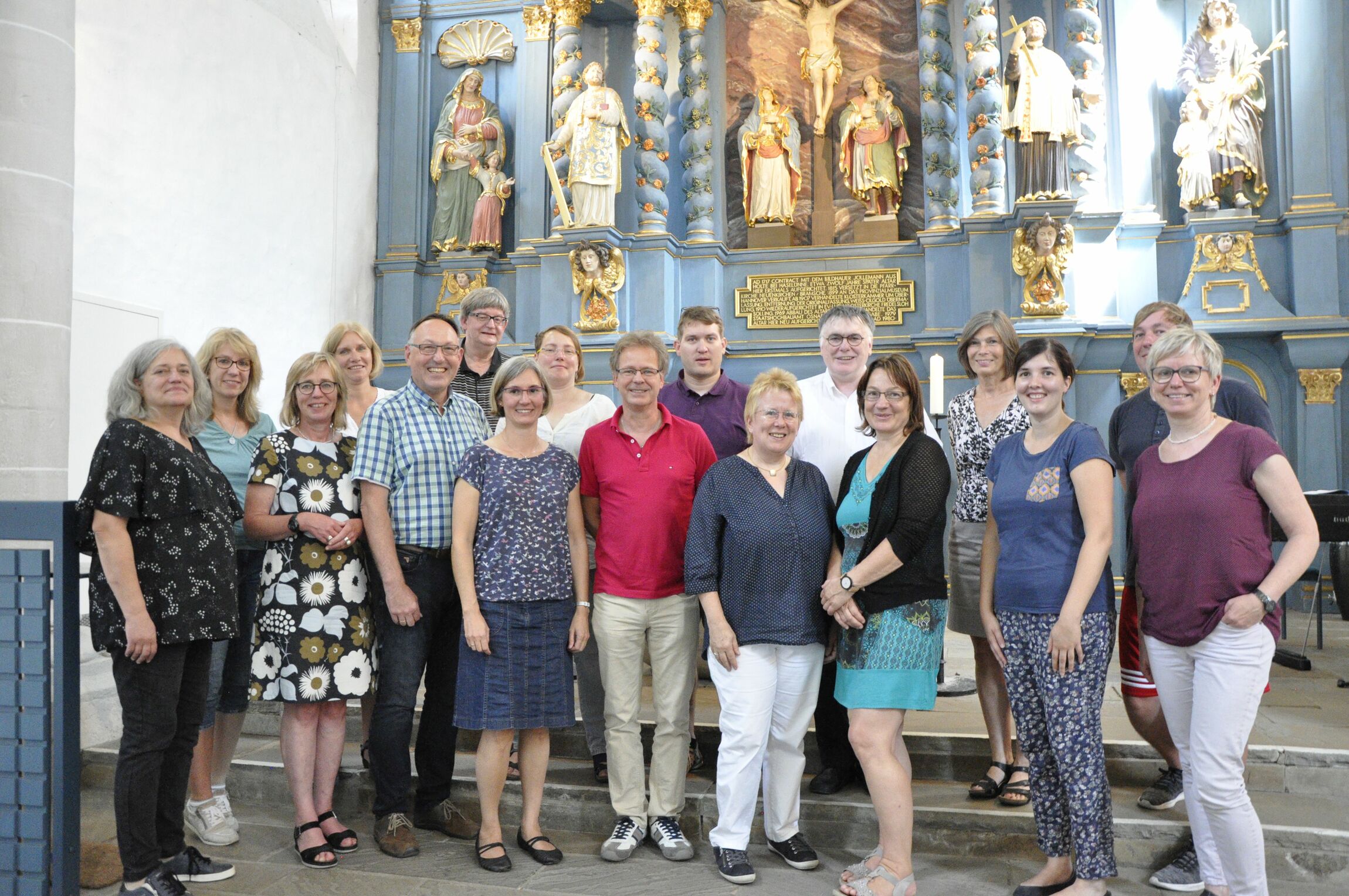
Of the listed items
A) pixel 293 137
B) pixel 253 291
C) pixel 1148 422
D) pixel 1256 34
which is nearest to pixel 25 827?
pixel 1148 422

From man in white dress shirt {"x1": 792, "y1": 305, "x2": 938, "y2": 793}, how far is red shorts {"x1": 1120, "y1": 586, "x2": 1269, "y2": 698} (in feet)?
2.93

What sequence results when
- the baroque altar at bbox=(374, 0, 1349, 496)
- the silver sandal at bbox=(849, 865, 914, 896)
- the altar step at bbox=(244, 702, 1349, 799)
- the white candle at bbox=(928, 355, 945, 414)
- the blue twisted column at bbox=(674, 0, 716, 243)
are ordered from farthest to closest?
the blue twisted column at bbox=(674, 0, 716, 243), the baroque altar at bbox=(374, 0, 1349, 496), the white candle at bbox=(928, 355, 945, 414), the altar step at bbox=(244, 702, 1349, 799), the silver sandal at bbox=(849, 865, 914, 896)

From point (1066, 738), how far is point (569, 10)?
25.6ft

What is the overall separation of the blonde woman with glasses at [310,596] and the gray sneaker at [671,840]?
98 cm

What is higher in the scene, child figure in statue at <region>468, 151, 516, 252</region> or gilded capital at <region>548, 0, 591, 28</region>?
gilded capital at <region>548, 0, 591, 28</region>

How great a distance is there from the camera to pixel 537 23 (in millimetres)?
9148

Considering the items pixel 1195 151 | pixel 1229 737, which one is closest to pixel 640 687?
pixel 1229 737

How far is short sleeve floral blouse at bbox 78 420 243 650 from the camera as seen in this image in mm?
2664

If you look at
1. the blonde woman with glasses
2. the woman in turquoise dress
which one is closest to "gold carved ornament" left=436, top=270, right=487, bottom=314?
the blonde woman with glasses

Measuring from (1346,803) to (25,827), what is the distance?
13.5 feet

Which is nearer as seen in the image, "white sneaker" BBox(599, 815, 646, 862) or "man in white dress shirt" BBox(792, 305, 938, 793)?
"white sneaker" BBox(599, 815, 646, 862)

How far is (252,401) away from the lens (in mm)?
3498

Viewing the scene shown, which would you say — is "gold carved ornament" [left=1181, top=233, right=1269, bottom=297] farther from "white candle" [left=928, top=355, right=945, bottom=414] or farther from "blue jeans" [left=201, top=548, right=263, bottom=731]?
"blue jeans" [left=201, top=548, right=263, bottom=731]

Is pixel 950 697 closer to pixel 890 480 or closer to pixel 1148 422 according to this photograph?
pixel 1148 422
